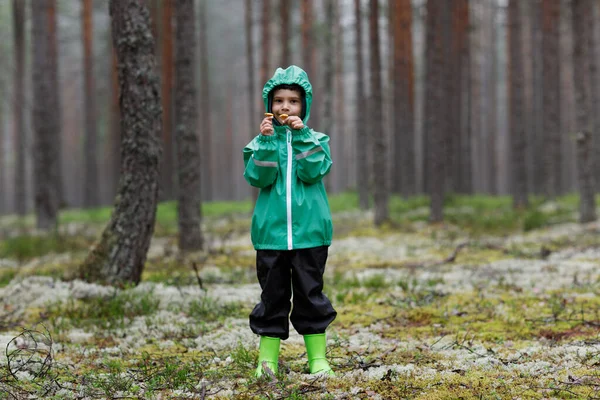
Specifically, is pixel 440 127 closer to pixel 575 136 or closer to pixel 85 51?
pixel 575 136

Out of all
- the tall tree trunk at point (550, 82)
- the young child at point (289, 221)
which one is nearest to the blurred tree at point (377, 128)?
the tall tree trunk at point (550, 82)

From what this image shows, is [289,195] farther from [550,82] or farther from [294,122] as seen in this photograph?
[550,82]

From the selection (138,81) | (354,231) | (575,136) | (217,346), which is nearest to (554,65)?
(575,136)

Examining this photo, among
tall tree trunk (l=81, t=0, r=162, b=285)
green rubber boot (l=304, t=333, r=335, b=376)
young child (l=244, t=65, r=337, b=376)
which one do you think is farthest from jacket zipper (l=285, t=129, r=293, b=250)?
tall tree trunk (l=81, t=0, r=162, b=285)

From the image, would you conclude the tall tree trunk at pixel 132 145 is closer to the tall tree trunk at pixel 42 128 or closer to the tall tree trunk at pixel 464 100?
the tall tree trunk at pixel 42 128

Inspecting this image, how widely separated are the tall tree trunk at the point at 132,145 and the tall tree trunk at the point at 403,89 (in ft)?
41.2

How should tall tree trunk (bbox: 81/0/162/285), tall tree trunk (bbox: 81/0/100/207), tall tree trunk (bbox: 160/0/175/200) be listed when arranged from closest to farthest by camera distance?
tall tree trunk (bbox: 81/0/162/285) < tall tree trunk (bbox: 160/0/175/200) < tall tree trunk (bbox: 81/0/100/207)

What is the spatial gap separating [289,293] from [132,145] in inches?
134

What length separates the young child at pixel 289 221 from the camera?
152 inches

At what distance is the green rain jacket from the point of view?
384 cm

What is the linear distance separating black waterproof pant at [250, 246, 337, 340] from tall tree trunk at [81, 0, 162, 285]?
306 cm

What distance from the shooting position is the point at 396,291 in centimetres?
677

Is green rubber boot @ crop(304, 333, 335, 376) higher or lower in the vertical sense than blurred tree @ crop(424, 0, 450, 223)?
lower

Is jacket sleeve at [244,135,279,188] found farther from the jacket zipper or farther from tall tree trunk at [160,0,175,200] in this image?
tall tree trunk at [160,0,175,200]
